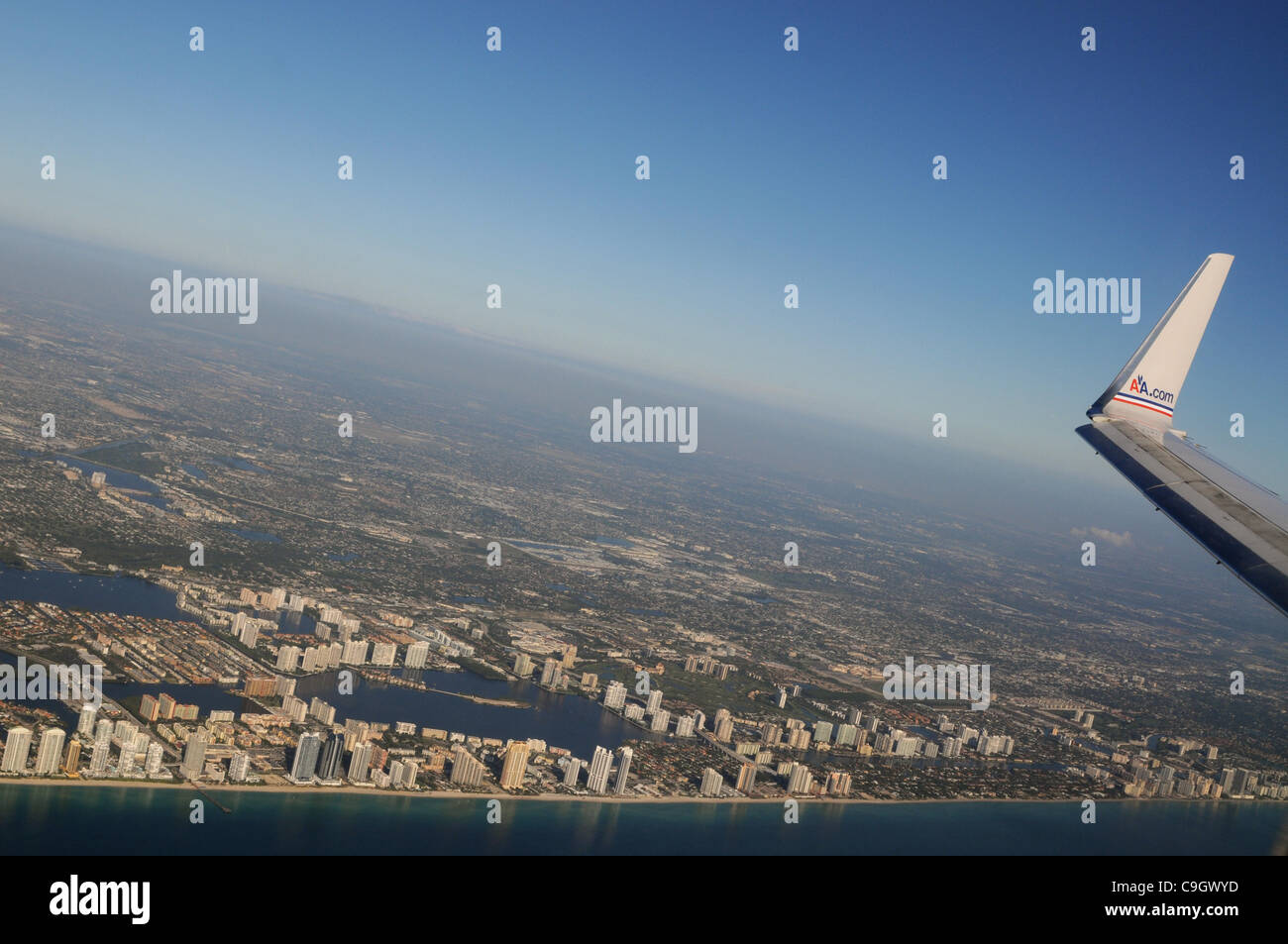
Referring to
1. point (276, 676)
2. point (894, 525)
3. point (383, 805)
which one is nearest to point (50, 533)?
point (276, 676)

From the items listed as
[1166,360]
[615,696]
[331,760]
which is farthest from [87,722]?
[1166,360]

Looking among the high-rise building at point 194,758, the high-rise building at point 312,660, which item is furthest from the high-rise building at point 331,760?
the high-rise building at point 312,660

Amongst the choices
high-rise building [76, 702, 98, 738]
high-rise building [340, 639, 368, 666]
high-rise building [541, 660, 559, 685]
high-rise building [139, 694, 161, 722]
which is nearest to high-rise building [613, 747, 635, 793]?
high-rise building [541, 660, 559, 685]

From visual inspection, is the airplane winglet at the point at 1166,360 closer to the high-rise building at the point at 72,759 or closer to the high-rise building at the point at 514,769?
the high-rise building at the point at 514,769

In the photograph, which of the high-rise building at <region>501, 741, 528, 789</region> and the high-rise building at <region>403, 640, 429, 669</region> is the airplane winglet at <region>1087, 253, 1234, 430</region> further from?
the high-rise building at <region>403, 640, 429, 669</region>

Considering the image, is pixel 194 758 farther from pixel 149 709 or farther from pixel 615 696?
pixel 615 696

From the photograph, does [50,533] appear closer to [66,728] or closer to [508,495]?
[66,728]
